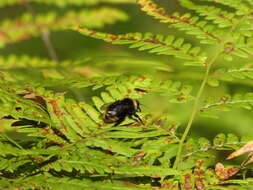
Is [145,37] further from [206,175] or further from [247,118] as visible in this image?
[247,118]

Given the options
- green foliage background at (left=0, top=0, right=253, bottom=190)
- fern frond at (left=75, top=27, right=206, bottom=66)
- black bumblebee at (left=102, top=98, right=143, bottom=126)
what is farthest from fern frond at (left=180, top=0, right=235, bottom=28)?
black bumblebee at (left=102, top=98, right=143, bottom=126)

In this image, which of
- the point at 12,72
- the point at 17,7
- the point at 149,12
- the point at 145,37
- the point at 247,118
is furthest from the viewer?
the point at 17,7

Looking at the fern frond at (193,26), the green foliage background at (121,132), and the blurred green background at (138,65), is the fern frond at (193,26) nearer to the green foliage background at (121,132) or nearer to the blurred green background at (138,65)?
the green foliage background at (121,132)

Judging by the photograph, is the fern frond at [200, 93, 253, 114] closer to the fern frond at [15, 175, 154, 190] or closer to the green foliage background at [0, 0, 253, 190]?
the green foliage background at [0, 0, 253, 190]

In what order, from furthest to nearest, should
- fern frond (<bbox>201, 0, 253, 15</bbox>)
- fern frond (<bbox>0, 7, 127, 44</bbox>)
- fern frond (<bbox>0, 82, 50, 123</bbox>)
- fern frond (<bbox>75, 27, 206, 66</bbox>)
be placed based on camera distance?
fern frond (<bbox>0, 7, 127, 44</bbox>), fern frond (<bbox>201, 0, 253, 15</bbox>), fern frond (<bbox>75, 27, 206, 66</bbox>), fern frond (<bbox>0, 82, 50, 123</bbox>)

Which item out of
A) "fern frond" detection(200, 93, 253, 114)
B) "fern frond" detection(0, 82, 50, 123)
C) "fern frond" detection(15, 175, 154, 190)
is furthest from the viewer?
"fern frond" detection(200, 93, 253, 114)

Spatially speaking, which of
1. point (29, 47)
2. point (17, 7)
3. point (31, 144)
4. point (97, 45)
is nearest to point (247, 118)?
point (31, 144)

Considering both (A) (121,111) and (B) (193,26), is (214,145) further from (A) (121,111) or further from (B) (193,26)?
(B) (193,26)

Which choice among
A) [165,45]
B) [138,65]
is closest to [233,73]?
[165,45]

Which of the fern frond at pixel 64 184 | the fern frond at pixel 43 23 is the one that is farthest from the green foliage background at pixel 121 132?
the fern frond at pixel 43 23
